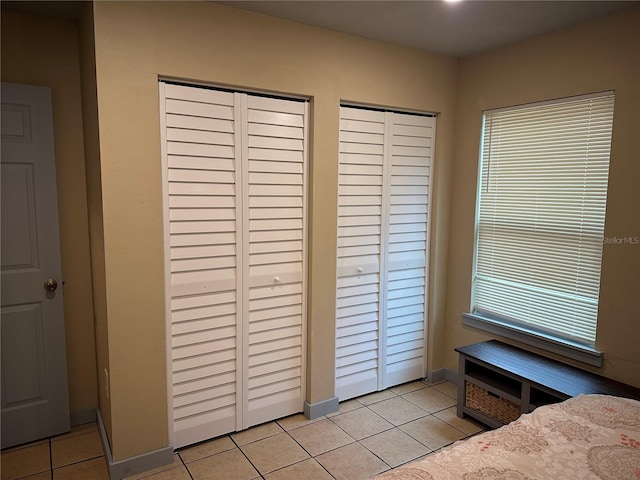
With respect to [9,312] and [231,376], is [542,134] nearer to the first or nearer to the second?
[231,376]

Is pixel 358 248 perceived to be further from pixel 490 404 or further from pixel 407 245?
pixel 490 404

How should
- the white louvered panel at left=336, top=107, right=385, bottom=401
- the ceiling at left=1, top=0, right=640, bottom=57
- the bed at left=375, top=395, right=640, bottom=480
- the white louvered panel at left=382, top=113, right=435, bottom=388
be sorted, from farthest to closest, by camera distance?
the white louvered panel at left=382, top=113, right=435, bottom=388 < the white louvered panel at left=336, top=107, right=385, bottom=401 < the ceiling at left=1, top=0, right=640, bottom=57 < the bed at left=375, top=395, right=640, bottom=480

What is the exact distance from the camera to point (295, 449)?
2.52 meters

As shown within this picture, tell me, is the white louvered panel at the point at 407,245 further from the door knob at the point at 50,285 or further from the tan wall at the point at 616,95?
the door knob at the point at 50,285

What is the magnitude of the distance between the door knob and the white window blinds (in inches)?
110

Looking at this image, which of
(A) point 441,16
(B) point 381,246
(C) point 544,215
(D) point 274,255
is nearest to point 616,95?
(C) point 544,215

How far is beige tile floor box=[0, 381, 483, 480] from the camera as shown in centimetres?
231

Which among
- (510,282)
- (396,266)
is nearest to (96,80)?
(396,266)

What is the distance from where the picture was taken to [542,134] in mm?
2771

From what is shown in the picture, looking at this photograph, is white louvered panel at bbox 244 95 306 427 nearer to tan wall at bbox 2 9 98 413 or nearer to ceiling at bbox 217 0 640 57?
ceiling at bbox 217 0 640 57

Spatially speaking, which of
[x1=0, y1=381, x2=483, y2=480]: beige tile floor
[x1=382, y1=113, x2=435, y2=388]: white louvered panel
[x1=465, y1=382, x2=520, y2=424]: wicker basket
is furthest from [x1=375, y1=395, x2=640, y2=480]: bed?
[x1=382, y1=113, x2=435, y2=388]: white louvered panel

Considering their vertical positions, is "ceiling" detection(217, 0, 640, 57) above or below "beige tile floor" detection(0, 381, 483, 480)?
above

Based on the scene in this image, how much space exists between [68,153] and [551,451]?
287 centimetres

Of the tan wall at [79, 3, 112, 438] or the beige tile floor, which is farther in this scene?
the beige tile floor
